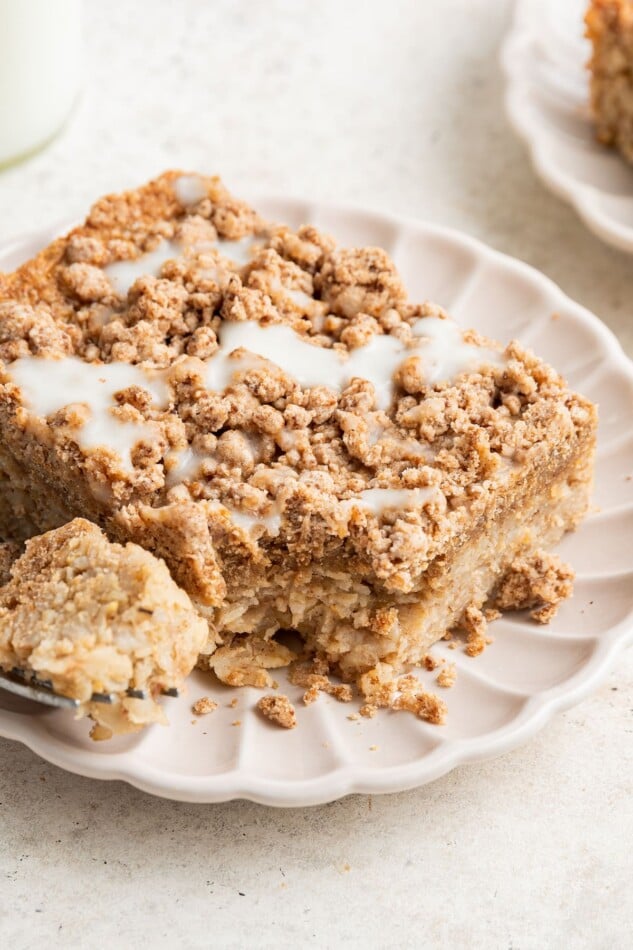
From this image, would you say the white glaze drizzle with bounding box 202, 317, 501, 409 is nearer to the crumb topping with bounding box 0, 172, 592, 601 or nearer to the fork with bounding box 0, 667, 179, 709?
the crumb topping with bounding box 0, 172, 592, 601

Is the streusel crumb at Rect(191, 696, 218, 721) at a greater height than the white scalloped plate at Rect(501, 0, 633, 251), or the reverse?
the white scalloped plate at Rect(501, 0, 633, 251)

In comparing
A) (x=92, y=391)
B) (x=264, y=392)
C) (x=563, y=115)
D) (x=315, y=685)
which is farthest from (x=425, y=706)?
(x=563, y=115)

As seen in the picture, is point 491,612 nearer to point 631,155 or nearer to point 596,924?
point 596,924

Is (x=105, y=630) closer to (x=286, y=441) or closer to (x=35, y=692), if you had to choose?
(x=35, y=692)

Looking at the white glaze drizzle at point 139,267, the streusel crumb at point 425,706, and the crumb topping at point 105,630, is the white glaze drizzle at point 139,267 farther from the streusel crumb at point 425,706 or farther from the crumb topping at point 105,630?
the streusel crumb at point 425,706

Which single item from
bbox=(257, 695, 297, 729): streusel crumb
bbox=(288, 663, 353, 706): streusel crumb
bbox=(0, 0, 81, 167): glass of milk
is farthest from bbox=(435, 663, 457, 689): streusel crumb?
bbox=(0, 0, 81, 167): glass of milk

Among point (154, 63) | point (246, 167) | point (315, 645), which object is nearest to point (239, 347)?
point (315, 645)

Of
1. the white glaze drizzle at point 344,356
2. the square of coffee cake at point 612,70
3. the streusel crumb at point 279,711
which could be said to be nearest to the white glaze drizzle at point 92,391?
the white glaze drizzle at point 344,356
